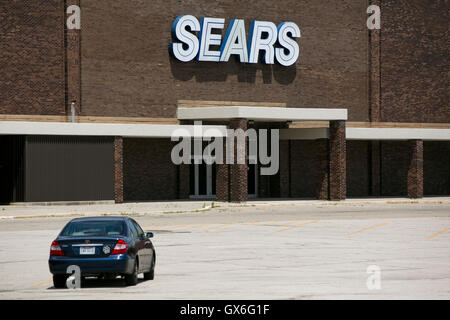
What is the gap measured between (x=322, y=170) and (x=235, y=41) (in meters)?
9.61

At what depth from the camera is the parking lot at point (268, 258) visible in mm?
15922

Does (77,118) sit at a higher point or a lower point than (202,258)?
higher

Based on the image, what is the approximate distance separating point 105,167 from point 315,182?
618 inches

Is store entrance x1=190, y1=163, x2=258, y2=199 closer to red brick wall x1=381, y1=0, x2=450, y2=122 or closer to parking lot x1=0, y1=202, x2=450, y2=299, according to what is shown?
red brick wall x1=381, y1=0, x2=450, y2=122

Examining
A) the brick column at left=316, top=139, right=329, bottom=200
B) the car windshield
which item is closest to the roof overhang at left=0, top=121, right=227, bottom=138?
the brick column at left=316, top=139, right=329, bottom=200

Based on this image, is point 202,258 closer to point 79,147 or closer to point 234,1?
point 79,147

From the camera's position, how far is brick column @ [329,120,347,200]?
175 feet

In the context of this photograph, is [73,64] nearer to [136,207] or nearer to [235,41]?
[136,207]

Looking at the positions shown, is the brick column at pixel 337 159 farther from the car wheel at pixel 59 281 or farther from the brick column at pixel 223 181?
the car wheel at pixel 59 281

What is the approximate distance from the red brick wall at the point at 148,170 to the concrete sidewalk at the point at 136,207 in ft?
7.04

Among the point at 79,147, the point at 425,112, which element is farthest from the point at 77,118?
the point at 425,112

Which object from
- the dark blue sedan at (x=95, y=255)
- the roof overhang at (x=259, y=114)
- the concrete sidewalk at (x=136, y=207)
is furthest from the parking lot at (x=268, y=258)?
the roof overhang at (x=259, y=114)

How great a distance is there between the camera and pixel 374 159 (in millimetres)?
60062

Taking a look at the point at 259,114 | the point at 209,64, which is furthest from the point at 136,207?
the point at 209,64
